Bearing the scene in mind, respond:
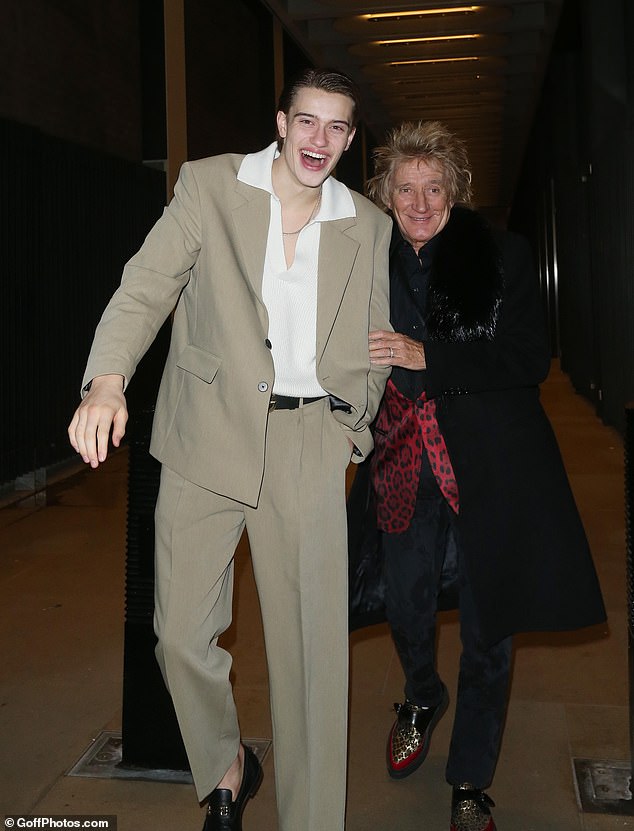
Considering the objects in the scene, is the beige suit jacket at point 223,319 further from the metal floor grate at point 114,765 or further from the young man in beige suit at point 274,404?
the metal floor grate at point 114,765

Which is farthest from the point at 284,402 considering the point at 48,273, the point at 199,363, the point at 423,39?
the point at 423,39

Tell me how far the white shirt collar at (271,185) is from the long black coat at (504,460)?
459 millimetres

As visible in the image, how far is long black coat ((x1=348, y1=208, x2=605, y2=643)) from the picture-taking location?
9.37 feet

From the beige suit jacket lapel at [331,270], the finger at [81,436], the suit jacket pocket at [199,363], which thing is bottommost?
the finger at [81,436]

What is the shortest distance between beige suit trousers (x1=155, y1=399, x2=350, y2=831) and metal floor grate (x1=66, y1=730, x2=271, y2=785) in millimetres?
625

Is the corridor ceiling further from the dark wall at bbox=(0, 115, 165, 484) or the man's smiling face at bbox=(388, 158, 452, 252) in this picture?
the man's smiling face at bbox=(388, 158, 452, 252)

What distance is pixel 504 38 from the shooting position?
48.8 feet

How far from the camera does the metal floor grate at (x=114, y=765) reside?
3127 millimetres

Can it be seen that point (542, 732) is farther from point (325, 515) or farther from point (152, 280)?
point (152, 280)

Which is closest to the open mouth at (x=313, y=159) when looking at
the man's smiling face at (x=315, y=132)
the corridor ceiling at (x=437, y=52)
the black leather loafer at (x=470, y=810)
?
the man's smiling face at (x=315, y=132)

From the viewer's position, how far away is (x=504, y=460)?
9.37ft

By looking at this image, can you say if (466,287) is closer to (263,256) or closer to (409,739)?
(263,256)

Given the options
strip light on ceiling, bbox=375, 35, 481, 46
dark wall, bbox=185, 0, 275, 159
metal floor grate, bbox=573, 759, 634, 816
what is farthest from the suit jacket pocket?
strip light on ceiling, bbox=375, 35, 481, 46

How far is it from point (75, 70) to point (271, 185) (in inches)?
294
